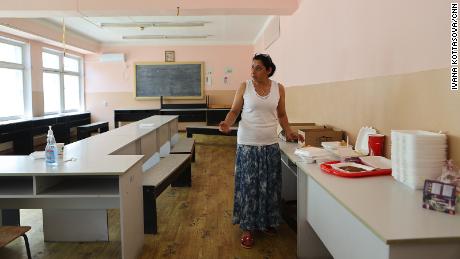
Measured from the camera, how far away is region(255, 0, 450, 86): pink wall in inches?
73.4

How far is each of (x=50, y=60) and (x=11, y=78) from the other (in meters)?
1.67

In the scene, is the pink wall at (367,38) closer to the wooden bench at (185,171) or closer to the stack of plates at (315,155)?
the stack of plates at (315,155)

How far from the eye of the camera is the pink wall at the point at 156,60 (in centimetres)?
1065

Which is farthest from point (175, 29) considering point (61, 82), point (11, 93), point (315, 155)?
point (315, 155)

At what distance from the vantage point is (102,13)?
5340 mm

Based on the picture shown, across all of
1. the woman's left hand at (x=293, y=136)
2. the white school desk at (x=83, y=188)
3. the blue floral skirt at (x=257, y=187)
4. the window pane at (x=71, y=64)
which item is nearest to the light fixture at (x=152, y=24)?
the window pane at (x=71, y=64)

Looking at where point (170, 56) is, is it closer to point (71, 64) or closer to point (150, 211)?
point (71, 64)

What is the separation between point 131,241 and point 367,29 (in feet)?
7.54

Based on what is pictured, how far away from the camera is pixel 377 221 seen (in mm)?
1271

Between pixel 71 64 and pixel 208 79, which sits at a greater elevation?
pixel 71 64

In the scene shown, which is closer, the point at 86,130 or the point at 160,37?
the point at 86,130

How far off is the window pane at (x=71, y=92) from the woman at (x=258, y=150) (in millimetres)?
8479

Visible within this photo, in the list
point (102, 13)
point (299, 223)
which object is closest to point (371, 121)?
point (299, 223)

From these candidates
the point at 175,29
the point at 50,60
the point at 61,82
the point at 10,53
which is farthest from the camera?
the point at 61,82
